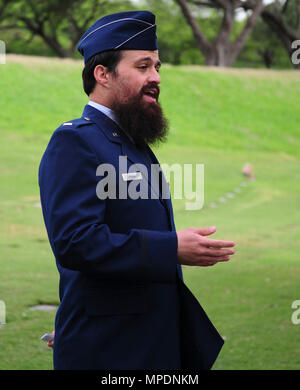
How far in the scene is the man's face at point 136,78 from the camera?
2752mm

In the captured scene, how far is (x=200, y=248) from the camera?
2.48m

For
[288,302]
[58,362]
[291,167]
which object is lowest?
[291,167]

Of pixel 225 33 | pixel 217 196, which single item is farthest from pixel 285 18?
pixel 217 196

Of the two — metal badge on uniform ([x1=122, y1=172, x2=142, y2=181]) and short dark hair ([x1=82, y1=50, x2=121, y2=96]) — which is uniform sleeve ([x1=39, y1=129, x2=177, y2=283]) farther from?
short dark hair ([x1=82, y1=50, x2=121, y2=96])

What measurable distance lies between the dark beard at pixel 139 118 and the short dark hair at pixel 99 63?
0.46ft

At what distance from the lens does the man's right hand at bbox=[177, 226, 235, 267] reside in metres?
2.47

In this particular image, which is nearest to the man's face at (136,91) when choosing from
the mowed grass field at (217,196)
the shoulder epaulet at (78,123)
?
the shoulder epaulet at (78,123)

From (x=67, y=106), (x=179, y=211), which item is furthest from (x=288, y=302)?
(x=67, y=106)

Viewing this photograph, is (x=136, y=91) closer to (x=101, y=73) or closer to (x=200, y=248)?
(x=101, y=73)

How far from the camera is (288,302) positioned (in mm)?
7781

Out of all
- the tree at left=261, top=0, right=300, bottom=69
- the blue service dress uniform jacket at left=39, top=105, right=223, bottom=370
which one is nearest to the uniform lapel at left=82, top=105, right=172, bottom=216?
the blue service dress uniform jacket at left=39, top=105, right=223, bottom=370

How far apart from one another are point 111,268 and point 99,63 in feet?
2.80
